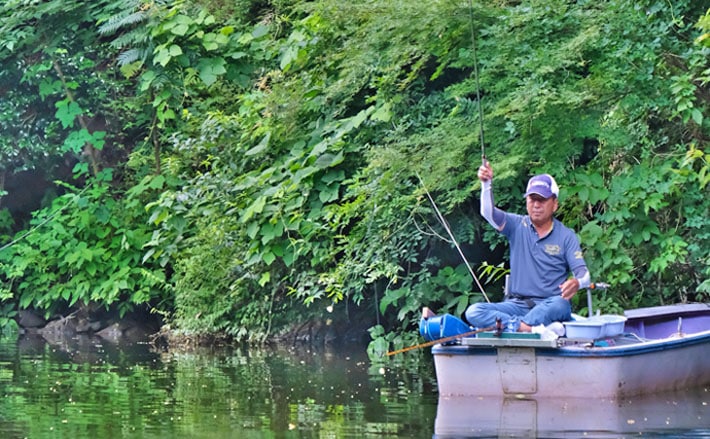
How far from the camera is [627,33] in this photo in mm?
11375

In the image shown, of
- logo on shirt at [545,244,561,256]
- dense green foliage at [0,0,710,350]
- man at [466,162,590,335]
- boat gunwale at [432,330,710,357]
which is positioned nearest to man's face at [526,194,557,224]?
man at [466,162,590,335]

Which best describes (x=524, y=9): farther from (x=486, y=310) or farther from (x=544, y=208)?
(x=486, y=310)

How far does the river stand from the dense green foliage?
160 centimetres

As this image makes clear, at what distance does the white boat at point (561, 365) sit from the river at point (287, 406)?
0.38ft

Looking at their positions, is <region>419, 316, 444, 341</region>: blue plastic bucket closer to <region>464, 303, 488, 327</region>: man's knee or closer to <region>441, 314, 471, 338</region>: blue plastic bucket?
<region>441, 314, 471, 338</region>: blue plastic bucket

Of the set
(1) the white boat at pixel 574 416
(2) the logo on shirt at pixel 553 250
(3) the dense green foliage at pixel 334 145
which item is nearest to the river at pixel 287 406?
(1) the white boat at pixel 574 416

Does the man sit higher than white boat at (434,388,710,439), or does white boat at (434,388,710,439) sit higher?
the man

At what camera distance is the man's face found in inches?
386

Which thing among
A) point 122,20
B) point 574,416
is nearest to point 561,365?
point 574,416

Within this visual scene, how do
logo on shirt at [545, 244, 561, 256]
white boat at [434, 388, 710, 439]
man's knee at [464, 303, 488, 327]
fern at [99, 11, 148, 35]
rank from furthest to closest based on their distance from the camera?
fern at [99, 11, 148, 35], logo on shirt at [545, 244, 561, 256], man's knee at [464, 303, 488, 327], white boat at [434, 388, 710, 439]

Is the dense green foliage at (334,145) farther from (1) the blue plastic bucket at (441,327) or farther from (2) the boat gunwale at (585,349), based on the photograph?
(1) the blue plastic bucket at (441,327)

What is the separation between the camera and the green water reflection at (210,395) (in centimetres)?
825

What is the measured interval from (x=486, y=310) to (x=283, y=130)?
541cm

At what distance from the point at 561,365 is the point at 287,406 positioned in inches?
80.9
